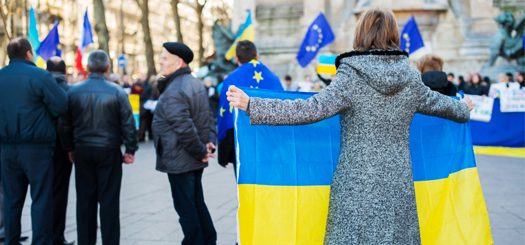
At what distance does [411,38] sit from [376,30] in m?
12.9

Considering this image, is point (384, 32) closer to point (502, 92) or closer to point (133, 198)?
point (133, 198)

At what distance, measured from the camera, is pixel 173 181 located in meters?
6.00

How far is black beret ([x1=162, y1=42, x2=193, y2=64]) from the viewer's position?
19.9ft

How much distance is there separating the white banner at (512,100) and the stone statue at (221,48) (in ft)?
40.8

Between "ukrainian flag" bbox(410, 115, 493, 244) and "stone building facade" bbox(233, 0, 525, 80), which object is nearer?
"ukrainian flag" bbox(410, 115, 493, 244)

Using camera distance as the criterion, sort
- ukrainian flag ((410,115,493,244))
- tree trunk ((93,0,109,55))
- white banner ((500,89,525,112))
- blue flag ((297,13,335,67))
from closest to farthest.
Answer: ukrainian flag ((410,115,493,244)), white banner ((500,89,525,112)), blue flag ((297,13,335,67)), tree trunk ((93,0,109,55))

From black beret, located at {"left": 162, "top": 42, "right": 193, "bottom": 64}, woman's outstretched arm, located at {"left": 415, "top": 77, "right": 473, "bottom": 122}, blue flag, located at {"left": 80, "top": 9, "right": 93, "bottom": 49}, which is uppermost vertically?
blue flag, located at {"left": 80, "top": 9, "right": 93, "bottom": 49}

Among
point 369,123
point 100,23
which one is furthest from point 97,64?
point 100,23

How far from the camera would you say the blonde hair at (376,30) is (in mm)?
3781

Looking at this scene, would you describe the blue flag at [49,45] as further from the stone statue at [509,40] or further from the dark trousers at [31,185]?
the stone statue at [509,40]

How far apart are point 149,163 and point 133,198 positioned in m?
4.48

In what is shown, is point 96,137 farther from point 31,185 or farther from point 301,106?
point 301,106

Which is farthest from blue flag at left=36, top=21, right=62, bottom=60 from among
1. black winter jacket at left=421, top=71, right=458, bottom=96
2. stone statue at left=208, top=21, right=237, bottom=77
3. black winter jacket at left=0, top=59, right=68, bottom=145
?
stone statue at left=208, top=21, right=237, bottom=77

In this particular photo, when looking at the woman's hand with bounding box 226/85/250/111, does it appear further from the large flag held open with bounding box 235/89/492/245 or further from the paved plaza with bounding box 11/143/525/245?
the paved plaza with bounding box 11/143/525/245
